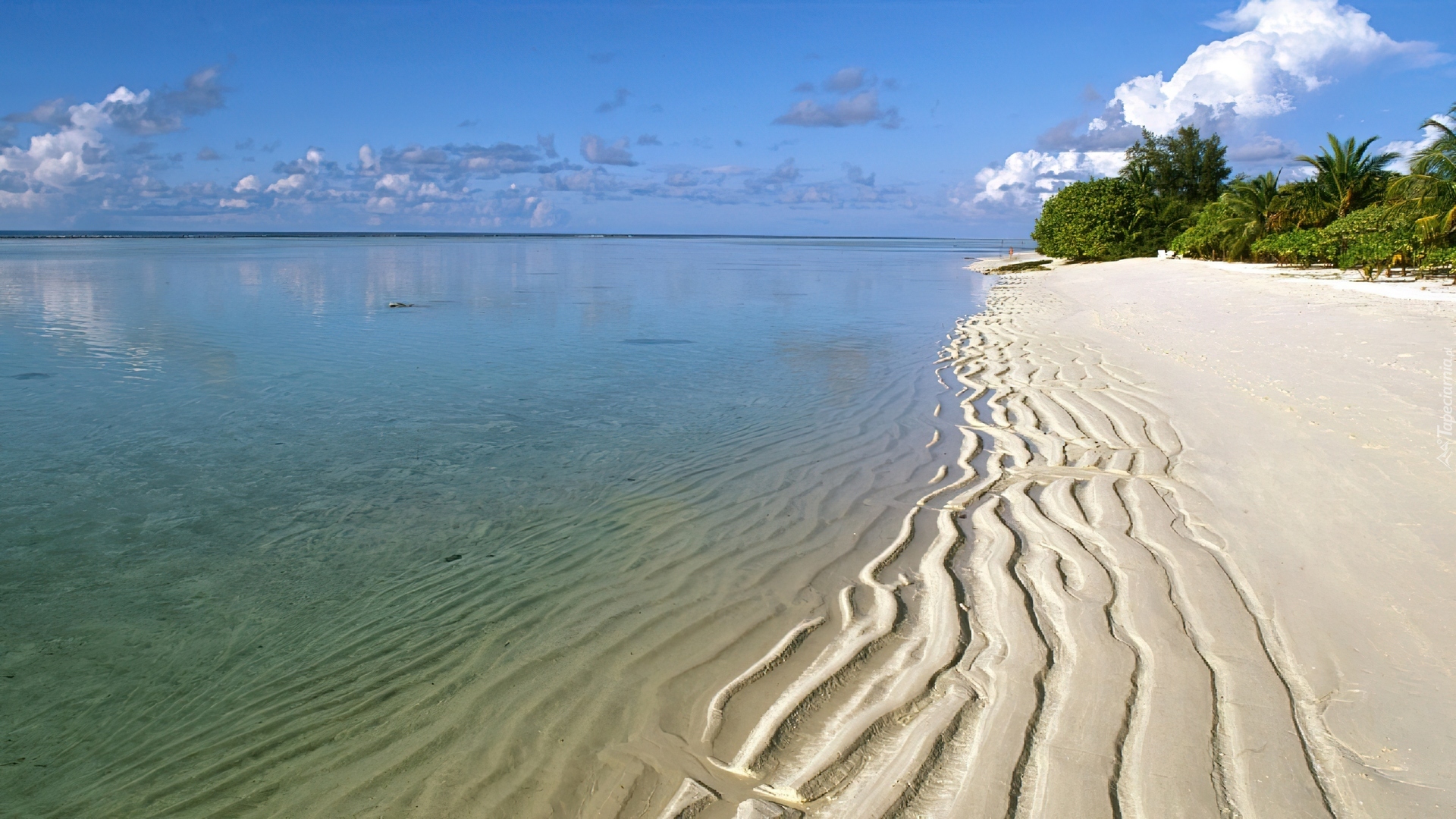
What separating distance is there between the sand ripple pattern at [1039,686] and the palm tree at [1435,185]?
22446 millimetres

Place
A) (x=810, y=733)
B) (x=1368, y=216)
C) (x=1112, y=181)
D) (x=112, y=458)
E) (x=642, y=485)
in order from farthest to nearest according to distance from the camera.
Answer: (x=1112, y=181) < (x=1368, y=216) < (x=112, y=458) < (x=642, y=485) < (x=810, y=733)

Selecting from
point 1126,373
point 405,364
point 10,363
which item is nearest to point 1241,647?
point 1126,373

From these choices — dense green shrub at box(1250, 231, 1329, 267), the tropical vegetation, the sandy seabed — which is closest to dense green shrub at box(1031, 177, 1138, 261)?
the tropical vegetation

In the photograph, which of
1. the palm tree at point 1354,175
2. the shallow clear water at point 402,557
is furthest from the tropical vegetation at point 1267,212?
the shallow clear water at point 402,557

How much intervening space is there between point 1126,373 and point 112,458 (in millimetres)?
11731

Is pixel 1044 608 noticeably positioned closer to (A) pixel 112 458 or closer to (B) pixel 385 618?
(B) pixel 385 618

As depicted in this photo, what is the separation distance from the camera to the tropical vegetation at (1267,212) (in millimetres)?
23906

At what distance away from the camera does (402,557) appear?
568 cm

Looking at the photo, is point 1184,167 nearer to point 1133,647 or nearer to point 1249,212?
point 1249,212

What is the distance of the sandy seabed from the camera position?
3.10 meters

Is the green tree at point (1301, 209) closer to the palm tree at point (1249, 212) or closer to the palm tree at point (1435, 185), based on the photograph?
the palm tree at point (1249, 212)

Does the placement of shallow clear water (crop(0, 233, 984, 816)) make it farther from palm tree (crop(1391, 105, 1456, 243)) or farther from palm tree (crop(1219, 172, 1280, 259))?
palm tree (crop(1219, 172, 1280, 259))

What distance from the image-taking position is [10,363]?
13305 millimetres

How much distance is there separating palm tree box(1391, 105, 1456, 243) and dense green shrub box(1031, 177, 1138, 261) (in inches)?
828
